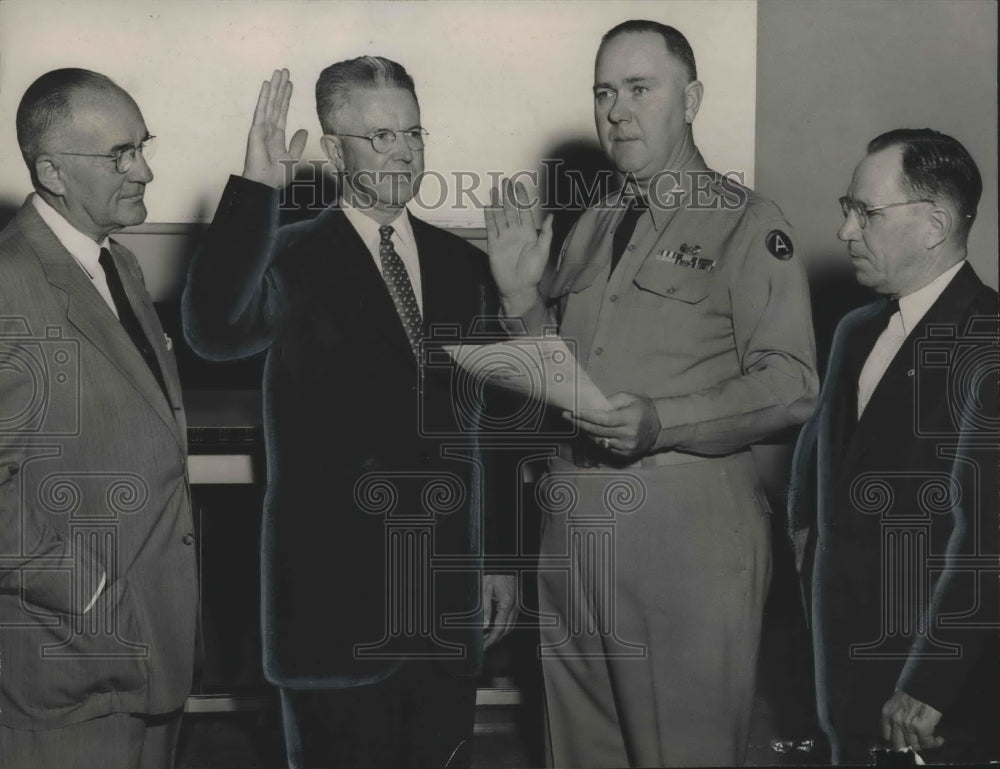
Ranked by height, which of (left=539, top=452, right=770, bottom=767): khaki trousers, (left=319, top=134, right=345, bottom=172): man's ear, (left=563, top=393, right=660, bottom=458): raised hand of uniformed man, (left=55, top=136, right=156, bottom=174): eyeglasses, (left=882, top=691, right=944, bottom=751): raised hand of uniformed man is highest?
(left=319, top=134, right=345, bottom=172): man's ear

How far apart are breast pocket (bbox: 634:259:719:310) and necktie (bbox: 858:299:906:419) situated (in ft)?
1.52

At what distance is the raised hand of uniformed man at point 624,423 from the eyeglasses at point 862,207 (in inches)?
29.7

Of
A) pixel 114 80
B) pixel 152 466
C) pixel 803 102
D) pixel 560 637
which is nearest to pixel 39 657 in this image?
pixel 152 466

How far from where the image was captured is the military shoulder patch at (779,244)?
9.40ft

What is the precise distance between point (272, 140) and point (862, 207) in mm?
1392

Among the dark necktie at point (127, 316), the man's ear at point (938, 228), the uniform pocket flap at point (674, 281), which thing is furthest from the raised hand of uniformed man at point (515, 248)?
the man's ear at point (938, 228)

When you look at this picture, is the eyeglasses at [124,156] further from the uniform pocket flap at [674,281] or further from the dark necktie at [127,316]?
the uniform pocket flap at [674,281]

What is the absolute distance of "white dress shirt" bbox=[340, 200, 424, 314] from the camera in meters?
3.02

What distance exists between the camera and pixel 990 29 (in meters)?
3.44

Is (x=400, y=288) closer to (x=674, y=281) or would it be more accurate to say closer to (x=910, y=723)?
(x=674, y=281)

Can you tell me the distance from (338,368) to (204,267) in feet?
1.27

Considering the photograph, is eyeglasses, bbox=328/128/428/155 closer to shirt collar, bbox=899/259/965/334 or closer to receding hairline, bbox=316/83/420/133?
receding hairline, bbox=316/83/420/133

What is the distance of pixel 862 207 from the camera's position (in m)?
3.10

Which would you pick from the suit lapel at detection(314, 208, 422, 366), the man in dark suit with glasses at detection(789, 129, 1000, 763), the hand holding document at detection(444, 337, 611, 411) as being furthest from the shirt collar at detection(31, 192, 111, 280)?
the man in dark suit with glasses at detection(789, 129, 1000, 763)
